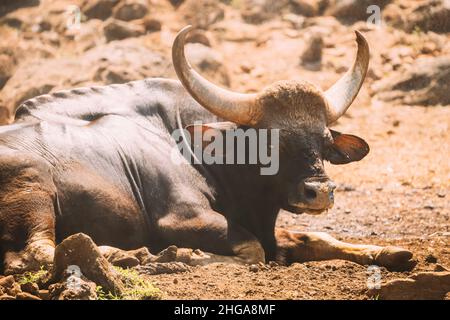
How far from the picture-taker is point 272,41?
16391 millimetres

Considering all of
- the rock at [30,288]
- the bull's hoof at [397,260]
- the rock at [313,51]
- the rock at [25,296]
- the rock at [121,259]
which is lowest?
the rock at [313,51]

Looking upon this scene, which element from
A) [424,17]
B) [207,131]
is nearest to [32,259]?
[207,131]

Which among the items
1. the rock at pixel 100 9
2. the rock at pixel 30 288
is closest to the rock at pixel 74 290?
the rock at pixel 30 288

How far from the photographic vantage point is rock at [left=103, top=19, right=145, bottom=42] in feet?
51.5

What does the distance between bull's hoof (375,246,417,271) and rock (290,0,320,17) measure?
403 inches

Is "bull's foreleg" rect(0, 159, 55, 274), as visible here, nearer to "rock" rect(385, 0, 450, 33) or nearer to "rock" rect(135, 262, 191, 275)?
"rock" rect(135, 262, 191, 275)

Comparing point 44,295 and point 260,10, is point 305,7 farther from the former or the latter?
point 44,295

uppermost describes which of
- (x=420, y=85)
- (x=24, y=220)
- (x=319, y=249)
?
(x=24, y=220)

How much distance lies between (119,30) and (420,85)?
16.0 feet

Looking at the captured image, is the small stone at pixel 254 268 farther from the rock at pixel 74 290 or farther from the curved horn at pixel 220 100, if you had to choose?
the rock at pixel 74 290

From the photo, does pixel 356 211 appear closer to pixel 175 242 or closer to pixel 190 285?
pixel 175 242

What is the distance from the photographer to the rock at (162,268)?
21.2 feet

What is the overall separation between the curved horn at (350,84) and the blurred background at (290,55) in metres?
3.19

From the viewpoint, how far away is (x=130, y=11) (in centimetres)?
1642
